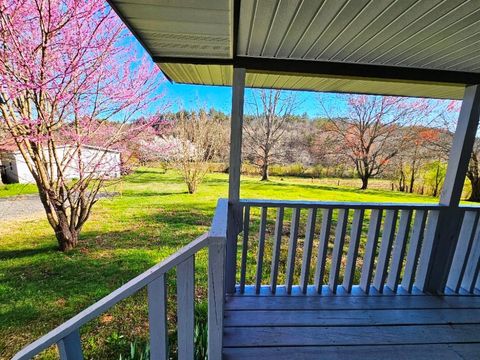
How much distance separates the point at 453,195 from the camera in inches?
77.7

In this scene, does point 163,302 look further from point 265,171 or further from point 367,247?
point 265,171

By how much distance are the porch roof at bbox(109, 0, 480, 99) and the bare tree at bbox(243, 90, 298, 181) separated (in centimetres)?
440

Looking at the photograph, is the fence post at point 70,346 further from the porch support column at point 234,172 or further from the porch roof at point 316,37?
the porch roof at point 316,37

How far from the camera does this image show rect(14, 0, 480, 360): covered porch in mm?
1036

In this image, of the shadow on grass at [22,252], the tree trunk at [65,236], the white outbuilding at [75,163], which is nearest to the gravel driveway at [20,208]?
the white outbuilding at [75,163]

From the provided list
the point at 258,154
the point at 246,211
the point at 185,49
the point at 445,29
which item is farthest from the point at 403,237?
the point at 258,154

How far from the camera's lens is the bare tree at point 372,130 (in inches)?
251

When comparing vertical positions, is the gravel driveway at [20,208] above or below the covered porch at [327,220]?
below

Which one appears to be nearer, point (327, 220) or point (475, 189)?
point (327, 220)

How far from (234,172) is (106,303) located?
3.81 ft

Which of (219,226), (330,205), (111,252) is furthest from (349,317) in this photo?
(111,252)

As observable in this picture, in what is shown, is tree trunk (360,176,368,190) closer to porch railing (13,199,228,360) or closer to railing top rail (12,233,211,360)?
porch railing (13,199,228,360)

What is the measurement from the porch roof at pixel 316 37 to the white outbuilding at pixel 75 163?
2968 millimetres

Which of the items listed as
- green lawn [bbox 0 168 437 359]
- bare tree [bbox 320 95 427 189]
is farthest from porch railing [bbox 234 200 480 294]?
bare tree [bbox 320 95 427 189]
